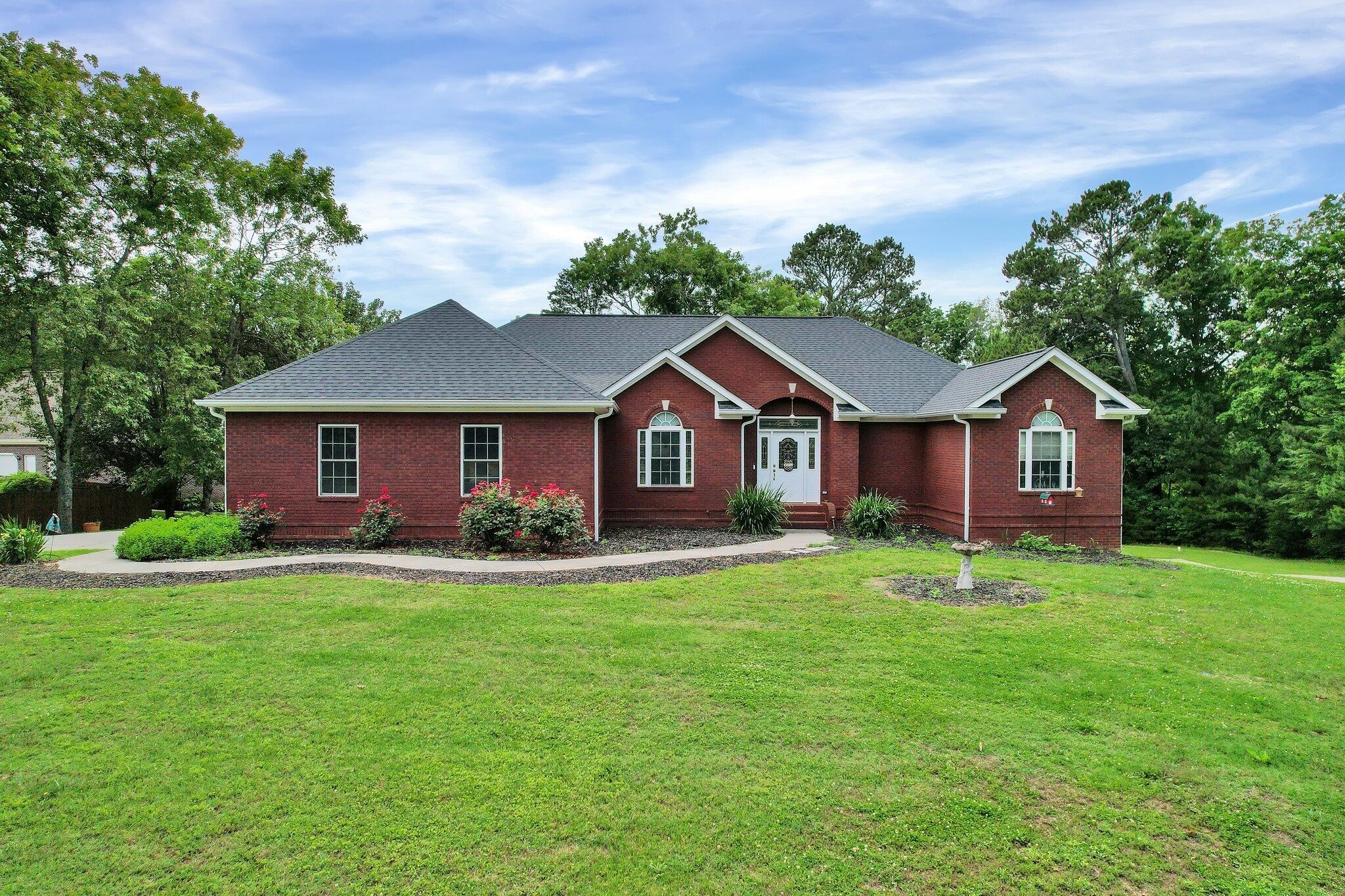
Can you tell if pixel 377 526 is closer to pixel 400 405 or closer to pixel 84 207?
pixel 400 405

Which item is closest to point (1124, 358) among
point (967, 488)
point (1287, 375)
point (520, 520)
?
point (1287, 375)

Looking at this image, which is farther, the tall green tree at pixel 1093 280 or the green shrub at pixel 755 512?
the tall green tree at pixel 1093 280

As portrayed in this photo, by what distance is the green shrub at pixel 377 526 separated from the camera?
14.6 meters

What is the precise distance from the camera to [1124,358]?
3170cm

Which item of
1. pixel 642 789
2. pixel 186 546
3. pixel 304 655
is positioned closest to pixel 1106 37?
pixel 642 789

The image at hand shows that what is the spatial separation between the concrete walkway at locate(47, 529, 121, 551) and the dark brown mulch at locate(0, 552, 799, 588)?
3231 millimetres

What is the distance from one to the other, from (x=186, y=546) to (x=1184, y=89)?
915 inches

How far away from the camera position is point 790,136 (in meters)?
18.3

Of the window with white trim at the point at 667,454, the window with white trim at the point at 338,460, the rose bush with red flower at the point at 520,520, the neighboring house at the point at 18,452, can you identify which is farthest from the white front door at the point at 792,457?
the neighboring house at the point at 18,452

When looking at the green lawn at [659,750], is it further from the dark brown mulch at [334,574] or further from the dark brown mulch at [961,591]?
the dark brown mulch at [334,574]

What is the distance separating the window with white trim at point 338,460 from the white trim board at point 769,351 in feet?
26.4

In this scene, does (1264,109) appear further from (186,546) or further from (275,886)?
(186,546)

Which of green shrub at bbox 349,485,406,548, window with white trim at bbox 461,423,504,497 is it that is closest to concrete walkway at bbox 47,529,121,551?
green shrub at bbox 349,485,406,548

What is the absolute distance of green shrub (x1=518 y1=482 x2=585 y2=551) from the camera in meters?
13.5
